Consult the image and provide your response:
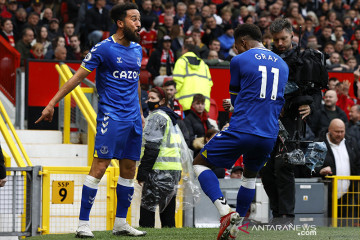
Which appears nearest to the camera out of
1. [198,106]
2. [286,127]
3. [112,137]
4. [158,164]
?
[112,137]

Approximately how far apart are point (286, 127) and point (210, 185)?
1.72 meters

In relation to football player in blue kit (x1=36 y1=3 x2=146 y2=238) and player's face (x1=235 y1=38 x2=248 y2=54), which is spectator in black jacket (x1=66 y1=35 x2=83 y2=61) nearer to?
football player in blue kit (x1=36 y1=3 x2=146 y2=238)

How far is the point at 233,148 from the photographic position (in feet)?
23.7

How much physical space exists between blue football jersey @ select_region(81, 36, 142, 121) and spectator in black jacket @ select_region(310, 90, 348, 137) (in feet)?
24.6

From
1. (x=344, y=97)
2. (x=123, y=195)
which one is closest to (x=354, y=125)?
(x=344, y=97)

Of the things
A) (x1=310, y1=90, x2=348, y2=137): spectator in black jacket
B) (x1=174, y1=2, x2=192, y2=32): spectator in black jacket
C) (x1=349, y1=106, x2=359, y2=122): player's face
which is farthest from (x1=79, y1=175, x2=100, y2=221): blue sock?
(x1=174, y1=2, x2=192, y2=32): spectator in black jacket

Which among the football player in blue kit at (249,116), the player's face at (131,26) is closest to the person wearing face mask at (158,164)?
the player's face at (131,26)

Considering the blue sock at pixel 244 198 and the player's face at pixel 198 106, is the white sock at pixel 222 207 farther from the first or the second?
the player's face at pixel 198 106

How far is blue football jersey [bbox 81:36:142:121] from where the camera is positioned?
302 inches

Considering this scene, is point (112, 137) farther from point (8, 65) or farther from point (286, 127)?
point (8, 65)

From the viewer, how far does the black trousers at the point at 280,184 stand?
28.7ft

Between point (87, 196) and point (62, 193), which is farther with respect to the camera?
point (62, 193)

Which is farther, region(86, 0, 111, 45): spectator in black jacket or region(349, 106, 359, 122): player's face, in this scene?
region(86, 0, 111, 45): spectator in black jacket

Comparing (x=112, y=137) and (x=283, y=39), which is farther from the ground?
(x=283, y=39)
